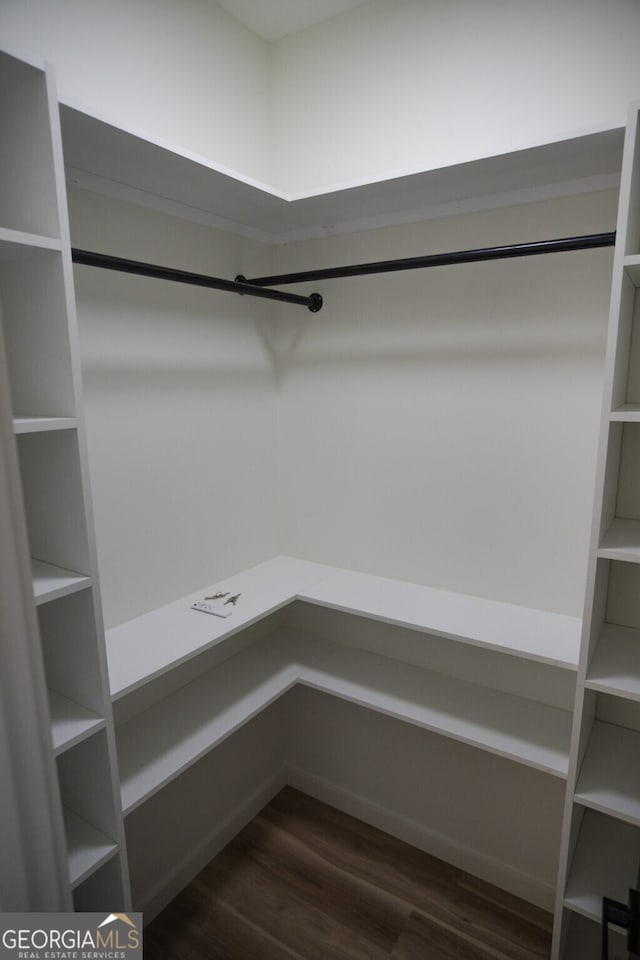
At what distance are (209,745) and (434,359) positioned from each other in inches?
54.1

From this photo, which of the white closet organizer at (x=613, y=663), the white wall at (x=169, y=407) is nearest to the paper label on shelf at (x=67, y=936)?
the white wall at (x=169, y=407)

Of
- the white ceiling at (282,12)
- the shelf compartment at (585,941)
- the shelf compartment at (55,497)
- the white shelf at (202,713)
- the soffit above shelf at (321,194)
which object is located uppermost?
the white ceiling at (282,12)

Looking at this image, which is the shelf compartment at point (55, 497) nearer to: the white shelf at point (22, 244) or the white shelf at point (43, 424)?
the white shelf at point (43, 424)

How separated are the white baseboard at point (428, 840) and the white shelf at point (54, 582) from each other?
1.65m

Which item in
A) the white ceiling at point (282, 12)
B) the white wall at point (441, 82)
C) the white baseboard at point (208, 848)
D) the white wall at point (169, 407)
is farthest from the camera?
the white baseboard at point (208, 848)

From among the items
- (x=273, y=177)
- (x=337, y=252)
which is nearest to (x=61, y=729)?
(x=337, y=252)

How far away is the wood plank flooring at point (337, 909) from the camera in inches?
64.9

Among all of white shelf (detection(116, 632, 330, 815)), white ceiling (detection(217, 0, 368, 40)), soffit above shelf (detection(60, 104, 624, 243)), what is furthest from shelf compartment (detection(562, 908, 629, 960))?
white ceiling (detection(217, 0, 368, 40))

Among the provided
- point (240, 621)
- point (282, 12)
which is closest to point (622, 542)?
point (240, 621)

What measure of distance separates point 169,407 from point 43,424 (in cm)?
70

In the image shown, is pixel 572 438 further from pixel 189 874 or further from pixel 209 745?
pixel 189 874

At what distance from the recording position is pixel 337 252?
1.87 m

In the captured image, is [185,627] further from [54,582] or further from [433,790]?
[433,790]

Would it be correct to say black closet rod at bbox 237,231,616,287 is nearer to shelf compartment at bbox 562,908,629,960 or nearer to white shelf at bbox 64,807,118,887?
white shelf at bbox 64,807,118,887
